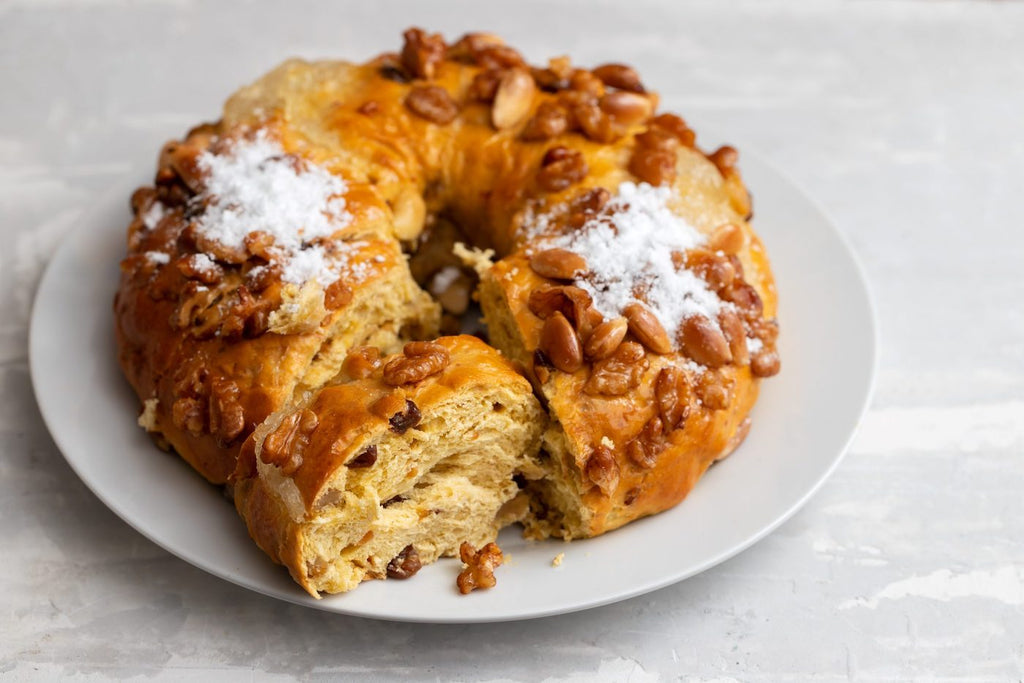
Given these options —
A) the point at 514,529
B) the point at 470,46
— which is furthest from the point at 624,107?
the point at 514,529

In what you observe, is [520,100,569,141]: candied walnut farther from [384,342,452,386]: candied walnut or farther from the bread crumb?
the bread crumb

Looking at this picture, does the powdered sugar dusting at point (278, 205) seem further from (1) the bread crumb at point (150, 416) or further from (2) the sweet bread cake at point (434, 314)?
(1) the bread crumb at point (150, 416)

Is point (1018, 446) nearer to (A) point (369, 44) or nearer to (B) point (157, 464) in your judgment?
(B) point (157, 464)

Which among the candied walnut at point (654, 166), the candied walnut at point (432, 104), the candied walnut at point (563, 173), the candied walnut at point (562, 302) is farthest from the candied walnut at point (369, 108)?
the candied walnut at point (562, 302)

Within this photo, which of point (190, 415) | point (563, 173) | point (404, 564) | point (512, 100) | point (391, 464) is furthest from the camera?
point (512, 100)

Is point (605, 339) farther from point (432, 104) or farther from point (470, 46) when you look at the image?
point (470, 46)

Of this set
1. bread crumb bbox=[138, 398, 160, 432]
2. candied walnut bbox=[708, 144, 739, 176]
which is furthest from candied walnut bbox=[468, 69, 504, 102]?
bread crumb bbox=[138, 398, 160, 432]

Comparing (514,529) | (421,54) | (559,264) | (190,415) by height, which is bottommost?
(514,529)
